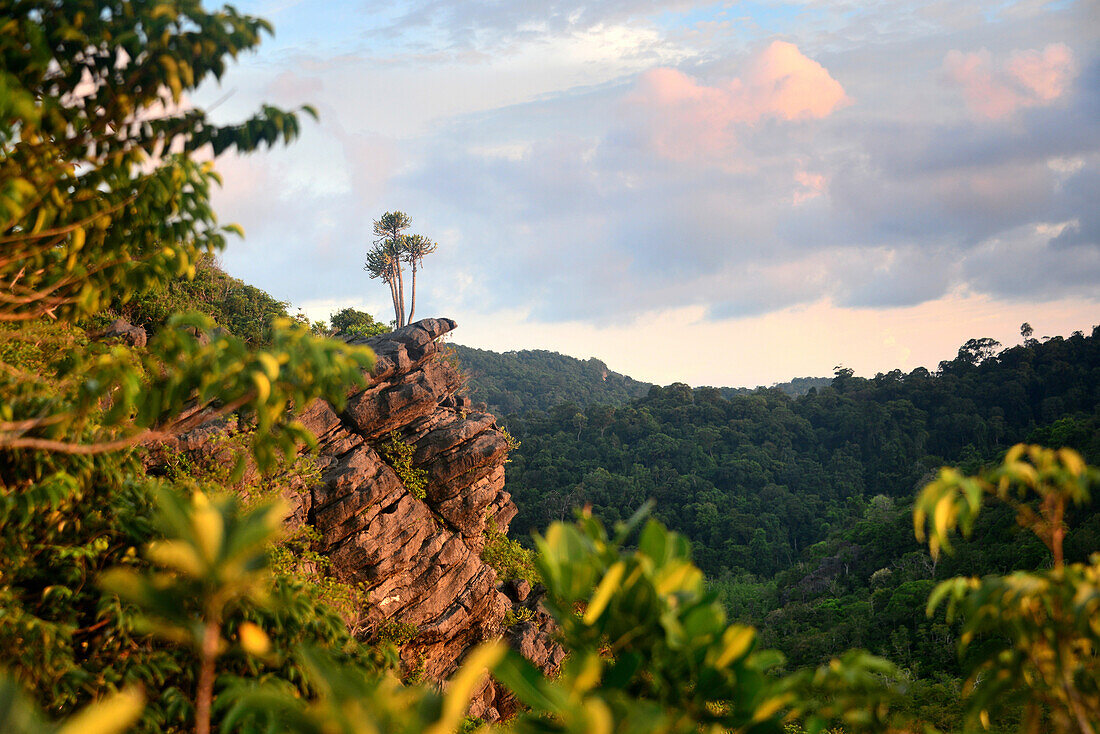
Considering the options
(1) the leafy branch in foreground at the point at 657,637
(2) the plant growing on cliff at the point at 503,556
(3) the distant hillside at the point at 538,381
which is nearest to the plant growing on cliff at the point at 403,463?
(2) the plant growing on cliff at the point at 503,556

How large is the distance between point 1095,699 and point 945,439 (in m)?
43.0

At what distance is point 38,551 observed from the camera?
3.13m

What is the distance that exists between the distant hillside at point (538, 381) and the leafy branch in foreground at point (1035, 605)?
150 feet

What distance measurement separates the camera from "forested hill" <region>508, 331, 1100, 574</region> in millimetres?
33875

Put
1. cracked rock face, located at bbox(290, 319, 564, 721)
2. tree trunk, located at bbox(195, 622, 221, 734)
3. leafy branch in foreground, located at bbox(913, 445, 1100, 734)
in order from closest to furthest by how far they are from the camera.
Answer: tree trunk, located at bbox(195, 622, 221, 734)
leafy branch in foreground, located at bbox(913, 445, 1100, 734)
cracked rock face, located at bbox(290, 319, 564, 721)

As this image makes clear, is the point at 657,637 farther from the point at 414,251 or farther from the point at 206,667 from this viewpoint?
the point at 414,251

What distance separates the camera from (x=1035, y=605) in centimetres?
171

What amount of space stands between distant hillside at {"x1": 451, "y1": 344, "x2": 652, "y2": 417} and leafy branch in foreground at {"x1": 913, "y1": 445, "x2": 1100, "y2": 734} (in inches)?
1802

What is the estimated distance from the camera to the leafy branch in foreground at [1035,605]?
60.1 inches

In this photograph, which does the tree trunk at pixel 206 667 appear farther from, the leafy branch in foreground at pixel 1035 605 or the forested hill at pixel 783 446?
the forested hill at pixel 783 446

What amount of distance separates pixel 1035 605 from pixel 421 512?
12.4 meters

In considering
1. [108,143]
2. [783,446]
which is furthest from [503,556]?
[783,446]

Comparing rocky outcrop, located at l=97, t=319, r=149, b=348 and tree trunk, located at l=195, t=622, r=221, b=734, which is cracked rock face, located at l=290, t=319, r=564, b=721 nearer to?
rocky outcrop, located at l=97, t=319, r=149, b=348

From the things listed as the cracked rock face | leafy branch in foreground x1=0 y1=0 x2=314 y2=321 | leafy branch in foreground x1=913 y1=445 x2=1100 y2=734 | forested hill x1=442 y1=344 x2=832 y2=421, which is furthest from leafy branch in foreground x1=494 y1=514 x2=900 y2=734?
forested hill x1=442 y1=344 x2=832 y2=421
